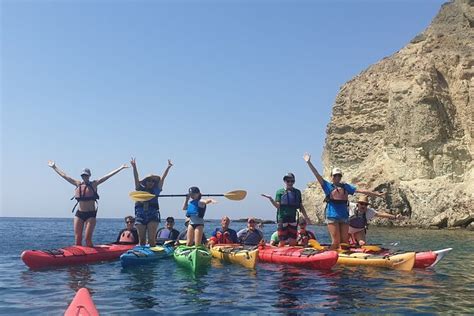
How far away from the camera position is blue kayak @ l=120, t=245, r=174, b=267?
11.1m

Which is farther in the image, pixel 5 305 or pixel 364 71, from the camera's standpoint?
pixel 364 71

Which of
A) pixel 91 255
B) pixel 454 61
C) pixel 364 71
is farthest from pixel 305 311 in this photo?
pixel 364 71

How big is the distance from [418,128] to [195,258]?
109 feet

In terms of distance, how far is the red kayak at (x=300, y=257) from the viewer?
1042 cm

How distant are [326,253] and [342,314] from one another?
4.00m

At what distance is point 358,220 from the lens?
41.5ft

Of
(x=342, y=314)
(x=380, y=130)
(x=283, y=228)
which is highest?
(x=380, y=130)

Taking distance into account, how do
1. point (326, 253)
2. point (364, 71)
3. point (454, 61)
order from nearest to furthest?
point (326, 253) < point (454, 61) < point (364, 71)

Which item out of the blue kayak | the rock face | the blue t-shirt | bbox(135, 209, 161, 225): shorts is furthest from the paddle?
the rock face

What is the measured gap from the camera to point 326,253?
413 inches

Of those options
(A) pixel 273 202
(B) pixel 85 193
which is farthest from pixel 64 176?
(A) pixel 273 202

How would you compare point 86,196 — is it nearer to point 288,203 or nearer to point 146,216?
point 146,216

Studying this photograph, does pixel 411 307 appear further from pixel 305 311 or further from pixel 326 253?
pixel 326 253

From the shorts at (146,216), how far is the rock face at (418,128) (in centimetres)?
2681
